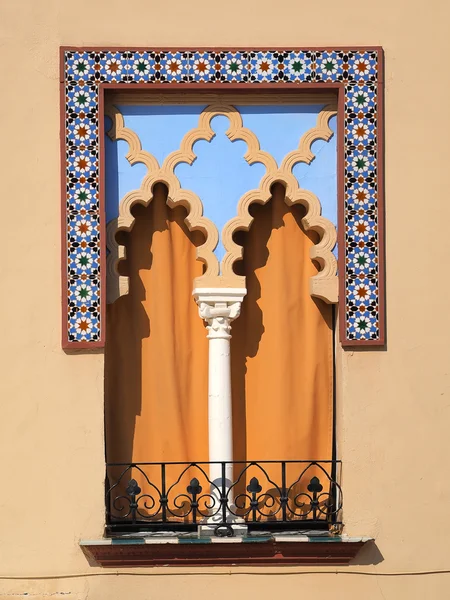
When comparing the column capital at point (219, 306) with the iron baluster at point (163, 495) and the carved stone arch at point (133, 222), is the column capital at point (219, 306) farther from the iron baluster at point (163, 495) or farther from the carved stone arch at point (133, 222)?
the iron baluster at point (163, 495)

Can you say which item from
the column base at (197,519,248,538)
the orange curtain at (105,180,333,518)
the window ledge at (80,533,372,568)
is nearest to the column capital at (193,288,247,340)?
the orange curtain at (105,180,333,518)

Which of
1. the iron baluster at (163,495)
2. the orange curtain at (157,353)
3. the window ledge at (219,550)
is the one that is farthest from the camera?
the orange curtain at (157,353)

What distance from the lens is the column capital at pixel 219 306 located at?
796 centimetres

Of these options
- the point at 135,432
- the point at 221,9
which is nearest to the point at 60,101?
the point at 221,9

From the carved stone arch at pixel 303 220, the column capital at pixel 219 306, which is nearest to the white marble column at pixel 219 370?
the column capital at pixel 219 306

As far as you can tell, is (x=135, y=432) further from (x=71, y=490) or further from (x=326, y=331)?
(x=326, y=331)

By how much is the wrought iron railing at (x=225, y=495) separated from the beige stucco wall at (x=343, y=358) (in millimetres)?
221

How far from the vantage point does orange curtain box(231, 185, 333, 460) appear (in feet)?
26.7

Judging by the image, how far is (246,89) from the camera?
799 cm

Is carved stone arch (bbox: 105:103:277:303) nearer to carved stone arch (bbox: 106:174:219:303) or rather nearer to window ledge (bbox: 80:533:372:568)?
carved stone arch (bbox: 106:174:219:303)

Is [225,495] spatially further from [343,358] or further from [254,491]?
[343,358]

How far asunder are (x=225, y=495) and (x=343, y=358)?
3.00 feet

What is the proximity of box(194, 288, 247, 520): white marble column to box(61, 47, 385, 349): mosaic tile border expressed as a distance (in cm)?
55

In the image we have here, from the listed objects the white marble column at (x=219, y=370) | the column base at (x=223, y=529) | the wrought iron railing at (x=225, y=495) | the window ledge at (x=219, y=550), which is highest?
the white marble column at (x=219, y=370)
